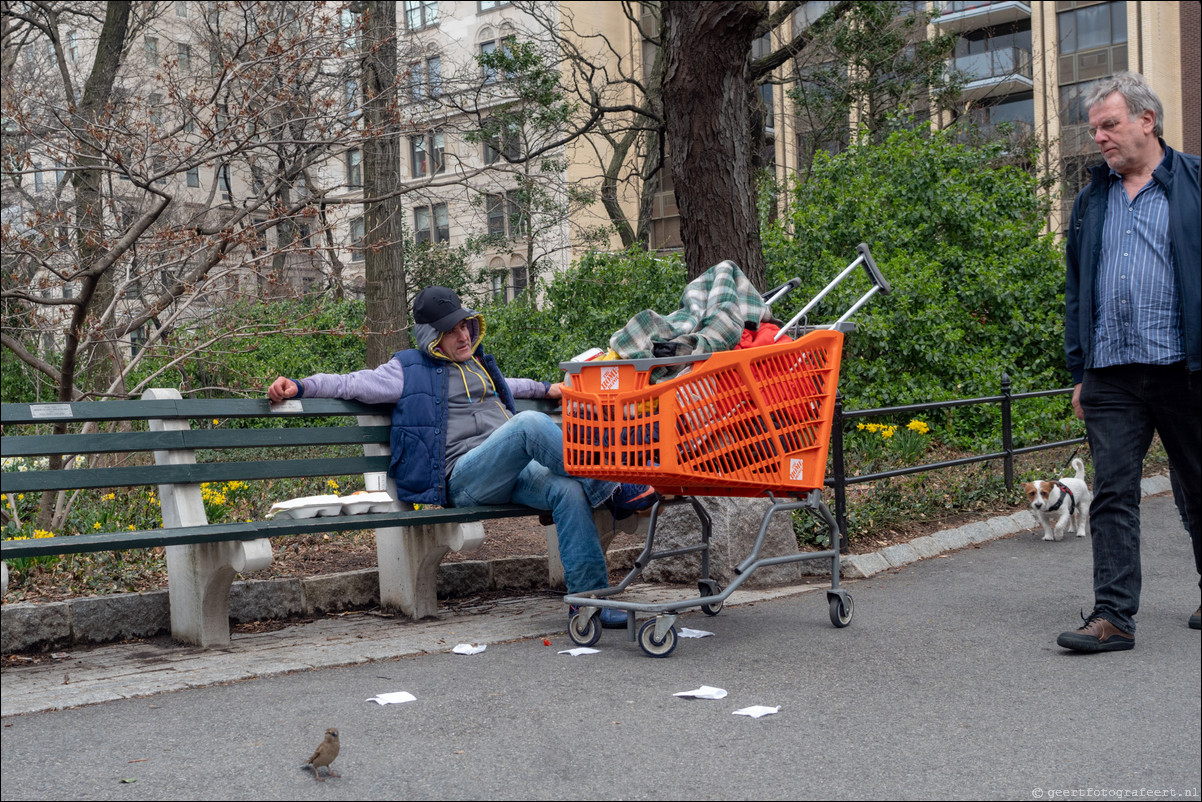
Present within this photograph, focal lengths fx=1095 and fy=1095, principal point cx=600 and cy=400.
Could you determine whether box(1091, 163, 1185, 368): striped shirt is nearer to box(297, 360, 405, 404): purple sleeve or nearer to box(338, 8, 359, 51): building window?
box(297, 360, 405, 404): purple sleeve

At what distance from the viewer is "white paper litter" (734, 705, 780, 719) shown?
12.6ft

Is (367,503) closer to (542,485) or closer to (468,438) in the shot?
(468,438)

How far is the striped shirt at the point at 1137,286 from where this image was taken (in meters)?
4.53

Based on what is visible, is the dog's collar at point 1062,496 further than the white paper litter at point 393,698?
A: Yes

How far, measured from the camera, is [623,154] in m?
21.4

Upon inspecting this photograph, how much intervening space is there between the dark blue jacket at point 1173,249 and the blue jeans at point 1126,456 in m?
0.17

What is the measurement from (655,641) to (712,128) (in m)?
3.83

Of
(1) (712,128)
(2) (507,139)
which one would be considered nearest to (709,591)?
(1) (712,128)

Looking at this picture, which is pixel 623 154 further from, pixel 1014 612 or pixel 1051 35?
pixel 1051 35

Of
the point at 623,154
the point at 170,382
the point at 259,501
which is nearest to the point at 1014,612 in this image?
the point at 259,501

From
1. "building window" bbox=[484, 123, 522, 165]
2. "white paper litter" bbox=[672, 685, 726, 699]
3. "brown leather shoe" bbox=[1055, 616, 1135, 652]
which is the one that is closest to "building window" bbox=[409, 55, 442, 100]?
"building window" bbox=[484, 123, 522, 165]

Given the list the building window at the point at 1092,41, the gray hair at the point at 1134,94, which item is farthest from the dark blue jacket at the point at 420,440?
the building window at the point at 1092,41

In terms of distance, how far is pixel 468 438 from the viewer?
18.6 feet

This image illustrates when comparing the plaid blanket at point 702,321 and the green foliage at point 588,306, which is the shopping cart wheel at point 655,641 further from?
the green foliage at point 588,306
